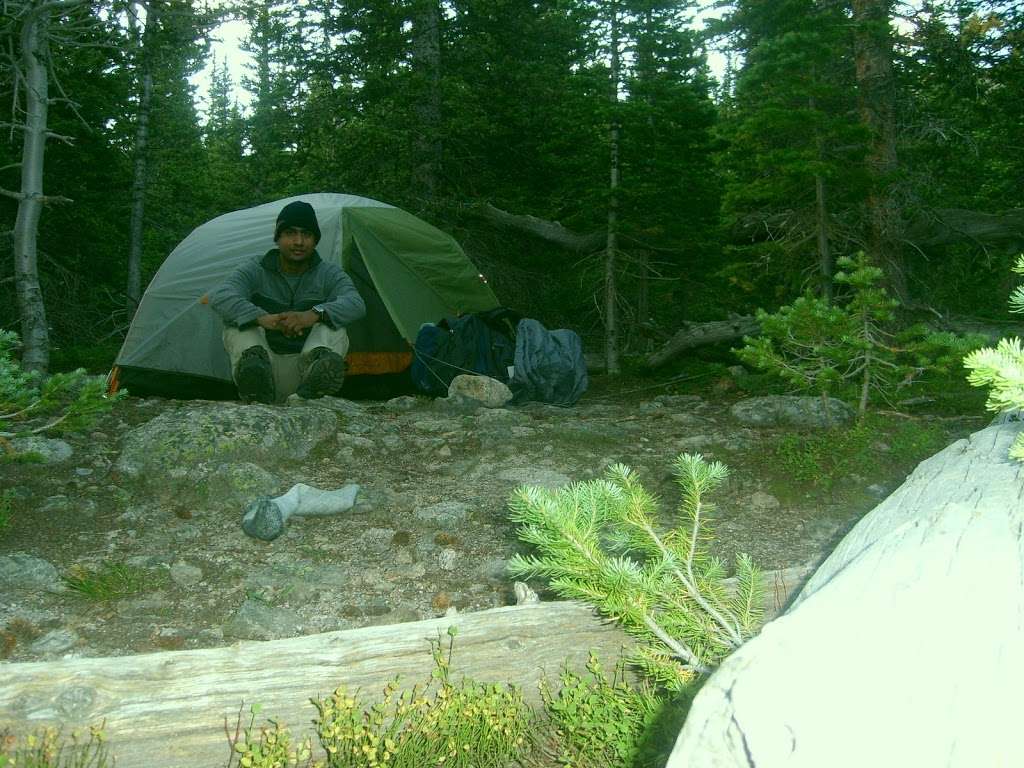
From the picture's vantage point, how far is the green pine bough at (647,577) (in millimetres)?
2518

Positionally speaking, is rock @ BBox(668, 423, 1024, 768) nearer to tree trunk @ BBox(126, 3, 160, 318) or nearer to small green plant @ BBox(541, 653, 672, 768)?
small green plant @ BBox(541, 653, 672, 768)

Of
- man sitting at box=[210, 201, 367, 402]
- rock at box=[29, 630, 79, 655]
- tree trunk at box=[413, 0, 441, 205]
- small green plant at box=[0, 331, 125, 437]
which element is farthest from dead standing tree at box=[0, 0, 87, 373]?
rock at box=[29, 630, 79, 655]

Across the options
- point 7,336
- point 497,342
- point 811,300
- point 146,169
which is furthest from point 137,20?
point 146,169

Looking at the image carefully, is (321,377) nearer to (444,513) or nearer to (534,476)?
(534,476)

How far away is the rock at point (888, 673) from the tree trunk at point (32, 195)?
8171 millimetres

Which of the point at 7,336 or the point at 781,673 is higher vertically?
the point at 7,336

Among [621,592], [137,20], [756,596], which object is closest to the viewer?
[621,592]

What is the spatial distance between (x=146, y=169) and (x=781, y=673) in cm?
1734

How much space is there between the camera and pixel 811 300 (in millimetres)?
5414

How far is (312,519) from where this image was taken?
4.81m

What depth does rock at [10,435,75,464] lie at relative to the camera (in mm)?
5445

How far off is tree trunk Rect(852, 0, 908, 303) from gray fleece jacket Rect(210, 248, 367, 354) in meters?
5.11

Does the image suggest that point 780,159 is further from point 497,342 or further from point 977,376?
point 977,376

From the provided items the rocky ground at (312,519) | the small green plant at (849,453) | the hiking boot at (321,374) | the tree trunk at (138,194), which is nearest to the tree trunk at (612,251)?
the rocky ground at (312,519)
